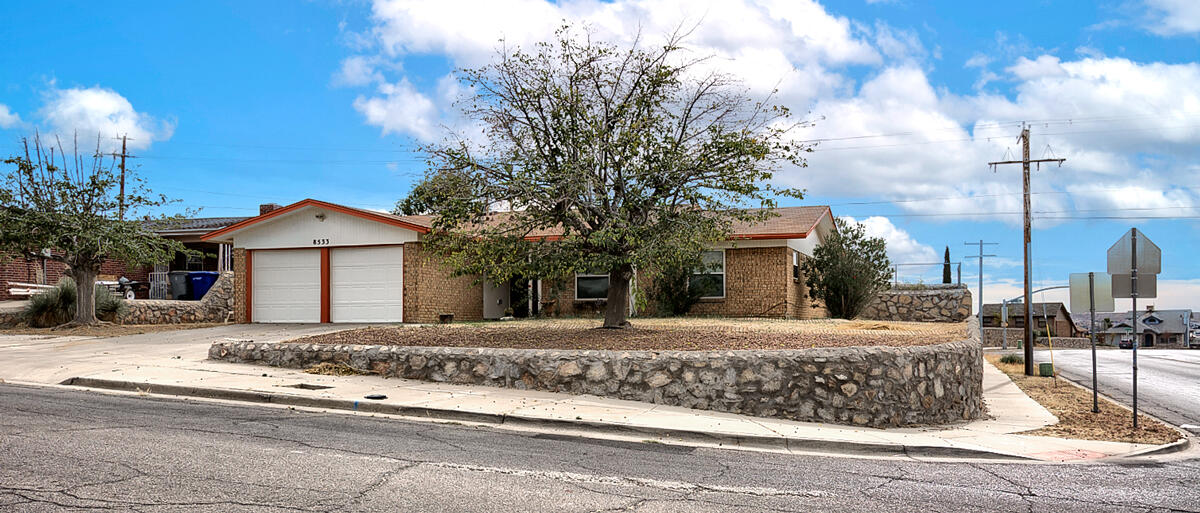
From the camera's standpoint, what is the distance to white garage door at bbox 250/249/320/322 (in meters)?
23.5

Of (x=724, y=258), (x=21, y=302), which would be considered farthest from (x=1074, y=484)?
(x=21, y=302)

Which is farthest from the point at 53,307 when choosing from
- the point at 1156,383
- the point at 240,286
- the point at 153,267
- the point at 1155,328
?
the point at 1155,328

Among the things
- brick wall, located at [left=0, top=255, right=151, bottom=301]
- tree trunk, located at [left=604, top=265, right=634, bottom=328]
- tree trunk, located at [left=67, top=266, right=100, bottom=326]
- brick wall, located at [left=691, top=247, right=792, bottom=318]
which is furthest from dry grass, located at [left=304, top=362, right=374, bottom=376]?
brick wall, located at [left=0, top=255, right=151, bottom=301]

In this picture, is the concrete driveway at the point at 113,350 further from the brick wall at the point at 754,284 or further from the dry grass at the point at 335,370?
the brick wall at the point at 754,284

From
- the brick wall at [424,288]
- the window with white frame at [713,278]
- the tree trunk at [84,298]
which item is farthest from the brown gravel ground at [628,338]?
the tree trunk at [84,298]

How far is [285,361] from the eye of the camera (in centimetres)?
1398

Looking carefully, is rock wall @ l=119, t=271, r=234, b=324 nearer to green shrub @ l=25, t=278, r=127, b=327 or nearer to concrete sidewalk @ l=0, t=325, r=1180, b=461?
green shrub @ l=25, t=278, r=127, b=327

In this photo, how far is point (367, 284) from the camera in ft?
75.4

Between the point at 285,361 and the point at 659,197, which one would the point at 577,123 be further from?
the point at 285,361

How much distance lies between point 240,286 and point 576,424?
17945 mm

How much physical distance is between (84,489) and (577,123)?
10077 mm

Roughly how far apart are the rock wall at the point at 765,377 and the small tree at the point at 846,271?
13641 mm

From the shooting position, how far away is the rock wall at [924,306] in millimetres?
33094

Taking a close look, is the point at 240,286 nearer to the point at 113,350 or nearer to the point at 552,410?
the point at 113,350
